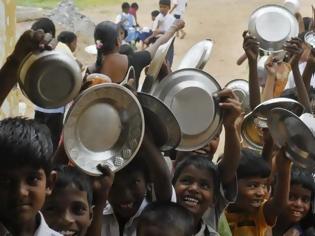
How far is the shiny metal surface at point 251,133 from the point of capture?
354cm

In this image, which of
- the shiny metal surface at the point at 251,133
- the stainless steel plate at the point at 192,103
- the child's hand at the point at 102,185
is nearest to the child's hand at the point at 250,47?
the shiny metal surface at the point at 251,133

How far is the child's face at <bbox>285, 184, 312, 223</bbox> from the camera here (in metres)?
3.22

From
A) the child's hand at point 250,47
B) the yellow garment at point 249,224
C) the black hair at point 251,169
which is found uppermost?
the child's hand at point 250,47

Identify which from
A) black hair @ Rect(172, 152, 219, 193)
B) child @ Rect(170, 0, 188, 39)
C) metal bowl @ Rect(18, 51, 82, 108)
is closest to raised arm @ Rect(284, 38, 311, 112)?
black hair @ Rect(172, 152, 219, 193)

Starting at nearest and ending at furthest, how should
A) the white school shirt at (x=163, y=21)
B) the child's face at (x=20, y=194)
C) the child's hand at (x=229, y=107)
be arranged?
the child's face at (x=20, y=194), the child's hand at (x=229, y=107), the white school shirt at (x=163, y=21)

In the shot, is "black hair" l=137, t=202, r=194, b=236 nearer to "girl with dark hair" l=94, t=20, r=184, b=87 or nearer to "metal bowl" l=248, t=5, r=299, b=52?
"girl with dark hair" l=94, t=20, r=184, b=87

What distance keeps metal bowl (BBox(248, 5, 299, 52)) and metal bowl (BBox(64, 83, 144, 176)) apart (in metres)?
2.24

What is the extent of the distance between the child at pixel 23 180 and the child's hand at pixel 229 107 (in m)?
0.96

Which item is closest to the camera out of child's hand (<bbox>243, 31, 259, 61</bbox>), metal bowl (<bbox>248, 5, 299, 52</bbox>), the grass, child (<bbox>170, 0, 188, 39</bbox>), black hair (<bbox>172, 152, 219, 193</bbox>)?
black hair (<bbox>172, 152, 219, 193</bbox>)

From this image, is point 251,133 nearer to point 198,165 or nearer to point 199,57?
point 199,57

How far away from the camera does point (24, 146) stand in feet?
6.91

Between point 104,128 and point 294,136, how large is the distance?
0.84 meters

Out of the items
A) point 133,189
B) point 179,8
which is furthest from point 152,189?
point 179,8

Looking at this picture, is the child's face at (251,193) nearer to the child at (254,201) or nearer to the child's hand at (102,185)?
the child at (254,201)
